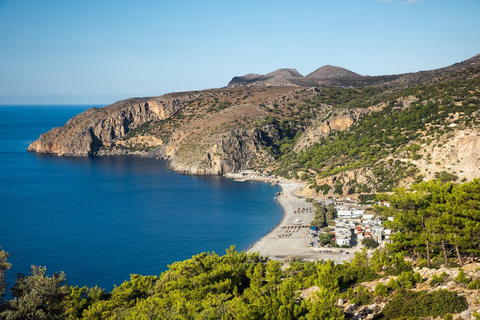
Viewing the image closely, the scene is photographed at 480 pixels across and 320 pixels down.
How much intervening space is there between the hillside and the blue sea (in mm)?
14087

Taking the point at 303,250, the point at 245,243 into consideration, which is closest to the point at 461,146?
the point at 303,250

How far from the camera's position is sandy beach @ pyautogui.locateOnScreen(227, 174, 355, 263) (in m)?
56.8

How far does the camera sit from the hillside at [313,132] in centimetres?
8138

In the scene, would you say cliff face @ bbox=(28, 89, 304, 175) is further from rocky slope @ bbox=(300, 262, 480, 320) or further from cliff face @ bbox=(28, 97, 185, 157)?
rocky slope @ bbox=(300, 262, 480, 320)

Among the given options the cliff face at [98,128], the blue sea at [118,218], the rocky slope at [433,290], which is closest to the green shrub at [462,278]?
the rocky slope at [433,290]

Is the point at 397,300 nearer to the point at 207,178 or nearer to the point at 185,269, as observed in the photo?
the point at 185,269

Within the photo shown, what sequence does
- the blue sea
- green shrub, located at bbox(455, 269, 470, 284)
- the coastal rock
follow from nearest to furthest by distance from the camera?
green shrub, located at bbox(455, 269, 470, 284) → the blue sea → the coastal rock

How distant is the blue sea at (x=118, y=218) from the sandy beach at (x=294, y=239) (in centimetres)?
216

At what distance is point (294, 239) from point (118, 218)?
31.9m

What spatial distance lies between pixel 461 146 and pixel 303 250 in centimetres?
3661

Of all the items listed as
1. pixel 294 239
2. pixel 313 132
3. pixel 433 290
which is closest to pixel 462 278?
pixel 433 290

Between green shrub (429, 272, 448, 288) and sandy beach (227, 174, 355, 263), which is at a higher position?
green shrub (429, 272, 448, 288)

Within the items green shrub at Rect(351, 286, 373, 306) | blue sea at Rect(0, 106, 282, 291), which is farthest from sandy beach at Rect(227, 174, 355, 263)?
green shrub at Rect(351, 286, 373, 306)

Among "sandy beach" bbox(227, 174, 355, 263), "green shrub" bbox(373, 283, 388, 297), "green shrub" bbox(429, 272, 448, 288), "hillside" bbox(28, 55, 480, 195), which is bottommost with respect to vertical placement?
"sandy beach" bbox(227, 174, 355, 263)
